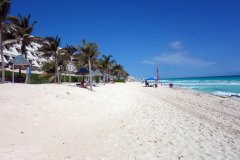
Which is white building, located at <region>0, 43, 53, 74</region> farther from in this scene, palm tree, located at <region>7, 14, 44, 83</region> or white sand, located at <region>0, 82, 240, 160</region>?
white sand, located at <region>0, 82, 240, 160</region>

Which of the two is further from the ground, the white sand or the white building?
the white building

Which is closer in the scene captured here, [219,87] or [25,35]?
[25,35]

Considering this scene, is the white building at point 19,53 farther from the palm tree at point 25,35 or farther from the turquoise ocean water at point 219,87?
the turquoise ocean water at point 219,87

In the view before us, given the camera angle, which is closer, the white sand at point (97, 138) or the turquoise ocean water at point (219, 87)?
the white sand at point (97, 138)

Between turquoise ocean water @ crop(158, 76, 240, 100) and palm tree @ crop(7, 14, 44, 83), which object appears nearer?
palm tree @ crop(7, 14, 44, 83)

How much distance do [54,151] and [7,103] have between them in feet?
11.0

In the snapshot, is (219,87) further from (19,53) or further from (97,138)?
(19,53)

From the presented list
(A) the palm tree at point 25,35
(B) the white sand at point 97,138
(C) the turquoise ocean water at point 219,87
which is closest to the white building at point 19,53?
(A) the palm tree at point 25,35

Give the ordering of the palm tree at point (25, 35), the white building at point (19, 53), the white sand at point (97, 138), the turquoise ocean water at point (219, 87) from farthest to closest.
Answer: the white building at point (19, 53) → the turquoise ocean water at point (219, 87) → the palm tree at point (25, 35) → the white sand at point (97, 138)

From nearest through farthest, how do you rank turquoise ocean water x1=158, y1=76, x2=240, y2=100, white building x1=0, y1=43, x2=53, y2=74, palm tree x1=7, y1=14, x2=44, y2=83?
palm tree x1=7, y1=14, x2=44, y2=83
turquoise ocean water x1=158, y1=76, x2=240, y2=100
white building x1=0, y1=43, x2=53, y2=74

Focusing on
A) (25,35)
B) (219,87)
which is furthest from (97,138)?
(219,87)

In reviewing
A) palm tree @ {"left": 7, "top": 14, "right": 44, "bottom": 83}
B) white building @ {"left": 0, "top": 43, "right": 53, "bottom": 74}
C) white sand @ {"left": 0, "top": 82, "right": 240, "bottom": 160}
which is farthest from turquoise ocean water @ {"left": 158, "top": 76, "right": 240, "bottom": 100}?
white building @ {"left": 0, "top": 43, "right": 53, "bottom": 74}

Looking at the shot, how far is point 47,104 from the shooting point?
5832 millimetres

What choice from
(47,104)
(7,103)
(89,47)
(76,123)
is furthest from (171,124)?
(89,47)
